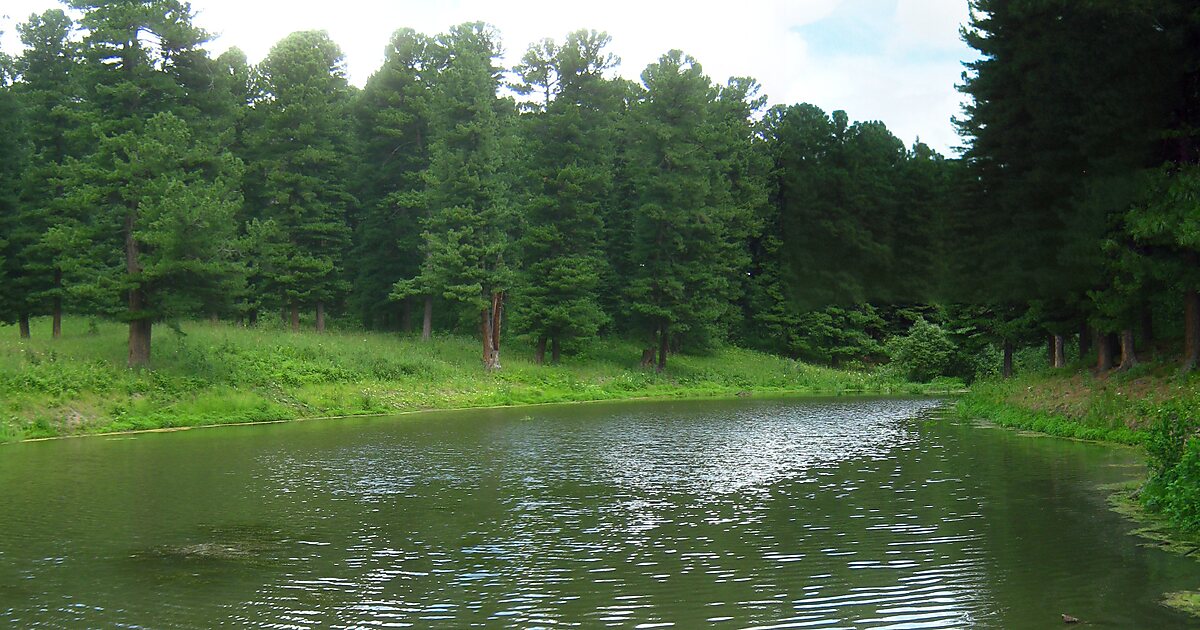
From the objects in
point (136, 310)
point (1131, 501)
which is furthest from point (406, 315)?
point (1131, 501)

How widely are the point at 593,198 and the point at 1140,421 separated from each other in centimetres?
3792

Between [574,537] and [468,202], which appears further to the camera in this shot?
[468,202]

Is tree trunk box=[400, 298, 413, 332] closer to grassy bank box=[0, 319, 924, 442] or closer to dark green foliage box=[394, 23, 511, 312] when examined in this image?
grassy bank box=[0, 319, 924, 442]

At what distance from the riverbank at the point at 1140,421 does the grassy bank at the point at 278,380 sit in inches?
754

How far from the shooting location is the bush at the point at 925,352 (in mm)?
62688

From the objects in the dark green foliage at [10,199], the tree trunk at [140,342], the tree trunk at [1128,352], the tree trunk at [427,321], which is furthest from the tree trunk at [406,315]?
the tree trunk at [1128,352]

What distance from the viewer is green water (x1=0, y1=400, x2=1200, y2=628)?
10.1 m

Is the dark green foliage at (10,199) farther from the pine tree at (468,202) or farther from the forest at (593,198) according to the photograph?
the pine tree at (468,202)

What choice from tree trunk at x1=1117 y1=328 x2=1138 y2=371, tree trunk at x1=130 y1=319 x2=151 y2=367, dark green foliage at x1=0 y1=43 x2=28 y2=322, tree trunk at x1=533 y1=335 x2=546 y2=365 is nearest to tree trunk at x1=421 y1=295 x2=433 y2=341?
tree trunk at x1=533 y1=335 x2=546 y2=365

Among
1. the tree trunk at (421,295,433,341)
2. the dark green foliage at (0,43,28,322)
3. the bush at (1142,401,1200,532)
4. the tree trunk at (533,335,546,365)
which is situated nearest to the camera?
the bush at (1142,401,1200,532)

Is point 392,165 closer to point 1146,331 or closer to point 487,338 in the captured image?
point 487,338

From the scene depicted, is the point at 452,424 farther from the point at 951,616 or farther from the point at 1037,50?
the point at 951,616

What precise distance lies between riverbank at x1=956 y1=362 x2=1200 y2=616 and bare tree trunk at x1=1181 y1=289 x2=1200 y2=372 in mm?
571

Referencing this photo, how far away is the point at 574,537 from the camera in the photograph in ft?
45.8
